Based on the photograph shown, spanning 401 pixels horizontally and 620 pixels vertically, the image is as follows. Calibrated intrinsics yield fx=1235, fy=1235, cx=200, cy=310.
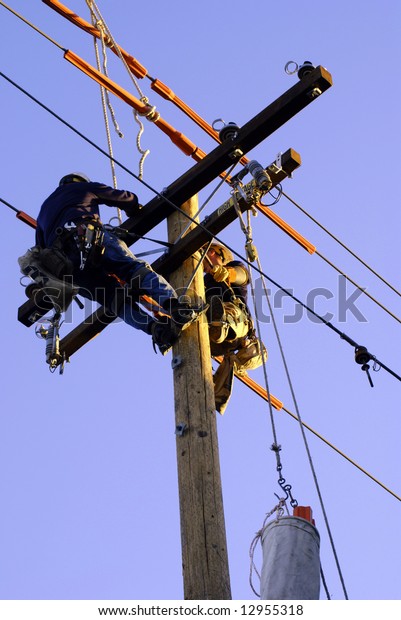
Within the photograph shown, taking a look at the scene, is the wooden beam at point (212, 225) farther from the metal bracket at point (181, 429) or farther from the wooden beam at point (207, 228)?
the metal bracket at point (181, 429)

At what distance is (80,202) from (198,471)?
2.15 meters

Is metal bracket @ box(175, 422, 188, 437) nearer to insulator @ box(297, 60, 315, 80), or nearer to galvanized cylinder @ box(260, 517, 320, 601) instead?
galvanized cylinder @ box(260, 517, 320, 601)

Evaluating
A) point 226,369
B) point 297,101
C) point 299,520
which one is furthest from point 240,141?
point 299,520

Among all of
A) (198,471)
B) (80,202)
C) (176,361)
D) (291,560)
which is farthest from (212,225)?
(291,560)

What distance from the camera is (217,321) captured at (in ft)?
24.7

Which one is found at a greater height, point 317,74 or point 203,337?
point 317,74

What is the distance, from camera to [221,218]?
24.3 feet

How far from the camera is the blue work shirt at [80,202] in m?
7.68

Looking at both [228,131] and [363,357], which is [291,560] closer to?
[363,357]

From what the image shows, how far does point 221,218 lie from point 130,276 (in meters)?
0.66

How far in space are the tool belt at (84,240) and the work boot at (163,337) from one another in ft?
1.97

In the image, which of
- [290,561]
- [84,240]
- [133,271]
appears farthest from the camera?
[84,240]

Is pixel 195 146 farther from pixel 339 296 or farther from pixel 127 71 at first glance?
pixel 339 296

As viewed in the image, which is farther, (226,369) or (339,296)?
(339,296)
